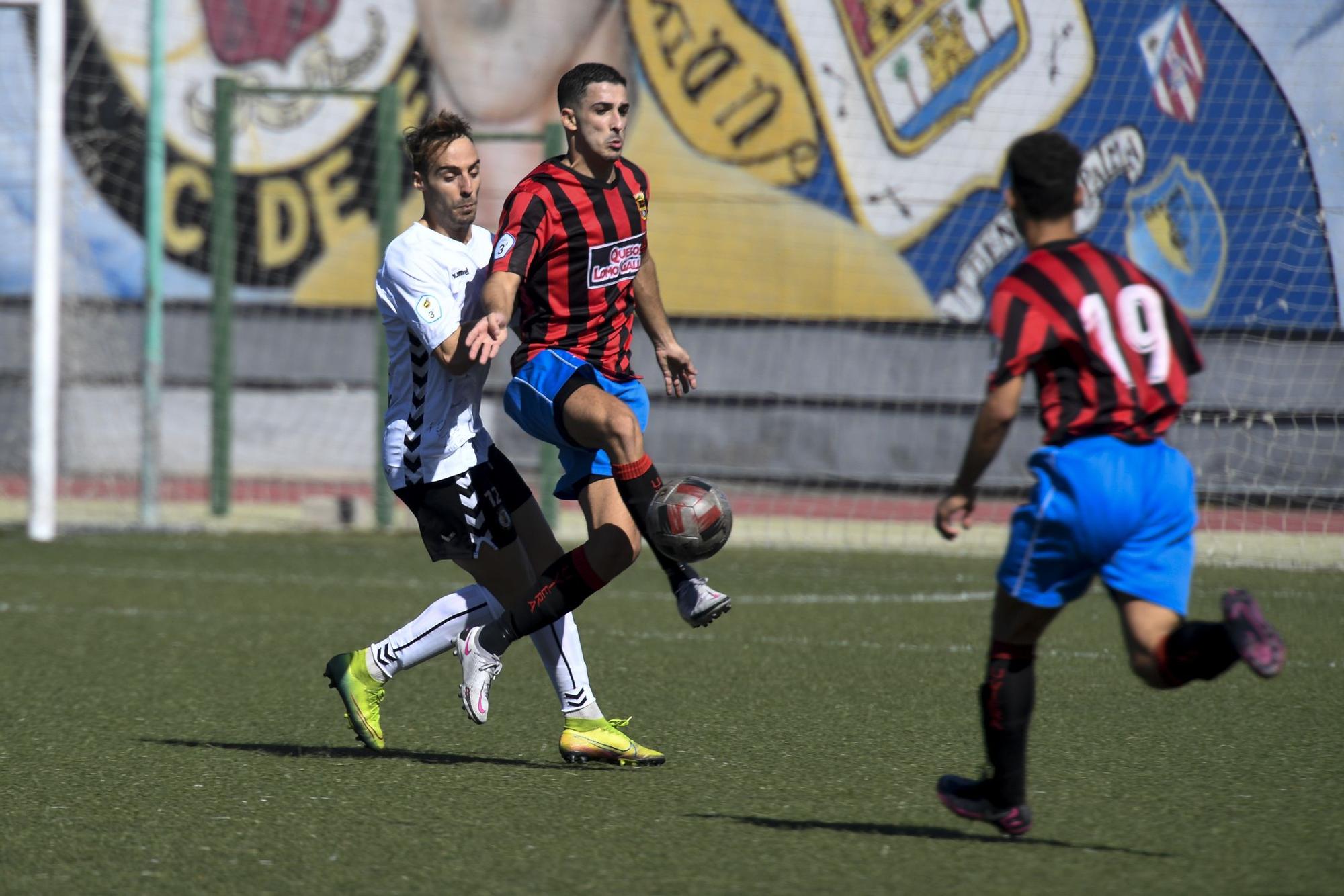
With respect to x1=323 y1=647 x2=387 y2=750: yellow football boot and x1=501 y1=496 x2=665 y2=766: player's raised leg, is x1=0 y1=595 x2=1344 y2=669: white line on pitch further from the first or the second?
→ x1=323 y1=647 x2=387 y2=750: yellow football boot

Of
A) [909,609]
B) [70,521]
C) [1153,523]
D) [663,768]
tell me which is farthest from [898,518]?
[1153,523]

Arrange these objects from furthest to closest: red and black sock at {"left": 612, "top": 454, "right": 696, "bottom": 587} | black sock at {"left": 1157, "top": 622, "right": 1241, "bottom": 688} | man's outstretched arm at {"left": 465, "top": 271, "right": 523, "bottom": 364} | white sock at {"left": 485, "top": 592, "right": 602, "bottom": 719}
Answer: white sock at {"left": 485, "top": 592, "right": 602, "bottom": 719} < red and black sock at {"left": 612, "top": 454, "right": 696, "bottom": 587} < man's outstretched arm at {"left": 465, "top": 271, "right": 523, "bottom": 364} < black sock at {"left": 1157, "top": 622, "right": 1241, "bottom": 688}

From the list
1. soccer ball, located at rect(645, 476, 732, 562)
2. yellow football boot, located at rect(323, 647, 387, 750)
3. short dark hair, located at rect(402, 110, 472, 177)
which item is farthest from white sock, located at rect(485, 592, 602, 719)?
short dark hair, located at rect(402, 110, 472, 177)

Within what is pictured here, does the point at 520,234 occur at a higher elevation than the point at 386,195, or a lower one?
higher

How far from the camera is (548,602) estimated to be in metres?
4.94

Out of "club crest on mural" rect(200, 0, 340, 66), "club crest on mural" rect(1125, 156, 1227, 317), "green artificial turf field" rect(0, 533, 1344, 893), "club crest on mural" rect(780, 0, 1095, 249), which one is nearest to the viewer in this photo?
"green artificial turf field" rect(0, 533, 1344, 893)

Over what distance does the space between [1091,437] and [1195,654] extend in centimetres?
51

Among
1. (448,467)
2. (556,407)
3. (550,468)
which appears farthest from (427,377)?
(550,468)

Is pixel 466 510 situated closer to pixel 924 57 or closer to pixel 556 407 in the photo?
pixel 556 407

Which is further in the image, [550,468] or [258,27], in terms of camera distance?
[258,27]

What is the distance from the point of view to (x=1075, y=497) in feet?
12.5

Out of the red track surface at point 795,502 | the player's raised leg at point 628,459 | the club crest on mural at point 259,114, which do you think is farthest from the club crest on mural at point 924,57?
the player's raised leg at point 628,459

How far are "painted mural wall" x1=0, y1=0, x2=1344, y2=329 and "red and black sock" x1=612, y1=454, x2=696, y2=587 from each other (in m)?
8.53

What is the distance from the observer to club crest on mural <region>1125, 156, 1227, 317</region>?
13.8 meters
